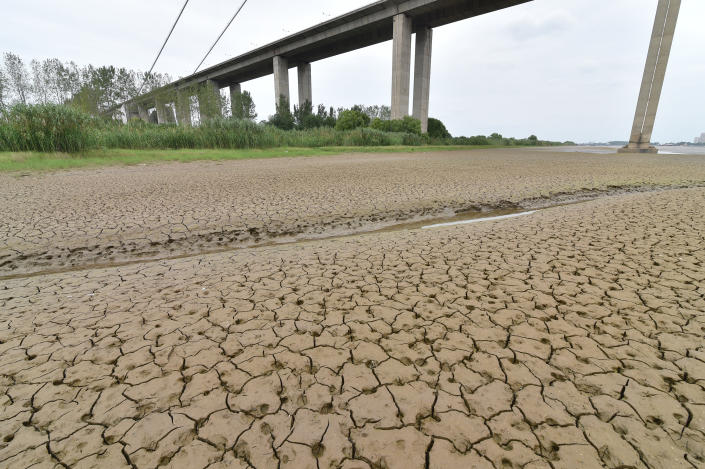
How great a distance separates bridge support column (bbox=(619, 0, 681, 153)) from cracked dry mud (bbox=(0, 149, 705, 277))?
1686 cm

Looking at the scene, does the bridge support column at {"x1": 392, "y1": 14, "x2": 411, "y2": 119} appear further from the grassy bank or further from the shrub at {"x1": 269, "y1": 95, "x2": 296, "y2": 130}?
the grassy bank

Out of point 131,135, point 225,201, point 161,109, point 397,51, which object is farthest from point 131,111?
point 225,201

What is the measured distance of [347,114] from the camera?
26.8m

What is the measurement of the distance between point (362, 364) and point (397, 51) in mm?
32527

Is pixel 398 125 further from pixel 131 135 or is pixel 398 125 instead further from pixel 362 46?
pixel 362 46

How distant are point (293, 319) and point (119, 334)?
1.22 meters

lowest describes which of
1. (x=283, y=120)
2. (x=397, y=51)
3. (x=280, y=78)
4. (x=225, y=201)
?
(x=225, y=201)

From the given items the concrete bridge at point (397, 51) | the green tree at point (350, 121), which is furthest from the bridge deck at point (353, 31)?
the green tree at point (350, 121)

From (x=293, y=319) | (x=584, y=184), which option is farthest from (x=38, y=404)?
(x=584, y=184)

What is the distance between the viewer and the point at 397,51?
29.1 m

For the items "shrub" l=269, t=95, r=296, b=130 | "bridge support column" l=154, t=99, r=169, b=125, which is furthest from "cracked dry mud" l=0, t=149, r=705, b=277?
"bridge support column" l=154, t=99, r=169, b=125

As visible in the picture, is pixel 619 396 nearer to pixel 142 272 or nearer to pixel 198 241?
pixel 142 272

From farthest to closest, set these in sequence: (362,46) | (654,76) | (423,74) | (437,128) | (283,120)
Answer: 1. (362,46)
2. (437,128)
3. (423,74)
4. (283,120)
5. (654,76)

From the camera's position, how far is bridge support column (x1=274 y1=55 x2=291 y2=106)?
39875mm
